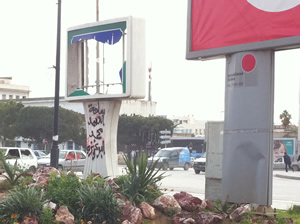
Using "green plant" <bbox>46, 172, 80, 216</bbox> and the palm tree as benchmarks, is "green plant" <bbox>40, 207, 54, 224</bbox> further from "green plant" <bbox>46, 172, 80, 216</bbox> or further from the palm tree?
the palm tree

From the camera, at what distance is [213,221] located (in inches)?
392

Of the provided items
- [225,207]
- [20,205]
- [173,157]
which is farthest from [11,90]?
[20,205]

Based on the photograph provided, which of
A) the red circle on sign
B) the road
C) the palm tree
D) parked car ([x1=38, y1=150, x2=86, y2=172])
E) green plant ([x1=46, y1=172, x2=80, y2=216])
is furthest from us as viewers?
the palm tree

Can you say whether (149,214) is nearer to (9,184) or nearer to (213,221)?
(213,221)

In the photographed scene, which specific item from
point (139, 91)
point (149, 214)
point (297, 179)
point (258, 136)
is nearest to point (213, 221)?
point (149, 214)

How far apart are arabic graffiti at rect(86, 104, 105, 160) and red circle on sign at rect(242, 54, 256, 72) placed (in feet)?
24.9

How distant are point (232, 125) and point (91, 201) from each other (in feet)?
10.4

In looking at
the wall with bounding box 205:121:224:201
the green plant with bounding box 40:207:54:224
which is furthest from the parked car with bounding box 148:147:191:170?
the green plant with bounding box 40:207:54:224

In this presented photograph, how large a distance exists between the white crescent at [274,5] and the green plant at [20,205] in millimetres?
5170

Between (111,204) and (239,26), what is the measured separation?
4136 millimetres

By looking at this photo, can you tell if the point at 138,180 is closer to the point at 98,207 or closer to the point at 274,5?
the point at 98,207

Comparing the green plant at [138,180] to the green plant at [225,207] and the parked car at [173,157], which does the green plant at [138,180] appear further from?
the parked car at [173,157]

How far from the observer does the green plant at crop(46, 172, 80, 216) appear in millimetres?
9789

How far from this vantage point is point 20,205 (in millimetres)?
9234
